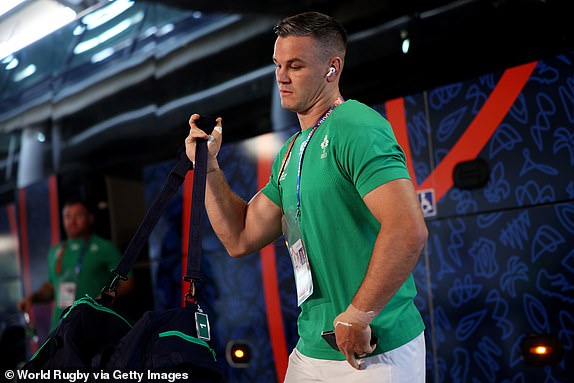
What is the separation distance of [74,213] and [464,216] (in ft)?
9.77

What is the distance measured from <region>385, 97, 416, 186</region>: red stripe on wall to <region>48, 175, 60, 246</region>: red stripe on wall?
9.38 feet

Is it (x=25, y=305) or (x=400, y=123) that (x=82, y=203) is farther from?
(x=400, y=123)

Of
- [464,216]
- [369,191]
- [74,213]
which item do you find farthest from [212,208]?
[74,213]

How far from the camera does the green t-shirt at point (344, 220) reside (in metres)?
1.63

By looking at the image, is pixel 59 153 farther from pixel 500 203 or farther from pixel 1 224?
pixel 500 203

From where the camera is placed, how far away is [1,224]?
577 cm

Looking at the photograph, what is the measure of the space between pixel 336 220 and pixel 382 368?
369 millimetres

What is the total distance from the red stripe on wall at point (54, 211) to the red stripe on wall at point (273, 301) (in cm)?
205

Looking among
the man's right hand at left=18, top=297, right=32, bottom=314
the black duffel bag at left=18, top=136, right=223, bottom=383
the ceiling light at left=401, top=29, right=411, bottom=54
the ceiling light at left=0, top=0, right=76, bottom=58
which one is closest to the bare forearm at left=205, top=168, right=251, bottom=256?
the black duffel bag at left=18, top=136, right=223, bottom=383

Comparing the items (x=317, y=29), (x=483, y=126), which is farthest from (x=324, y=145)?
(x=483, y=126)

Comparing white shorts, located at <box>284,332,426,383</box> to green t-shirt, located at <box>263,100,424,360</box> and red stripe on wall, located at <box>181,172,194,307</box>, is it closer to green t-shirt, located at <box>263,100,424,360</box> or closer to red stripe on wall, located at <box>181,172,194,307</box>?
green t-shirt, located at <box>263,100,424,360</box>

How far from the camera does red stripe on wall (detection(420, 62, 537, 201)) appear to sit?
2.92 m

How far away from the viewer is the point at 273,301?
370 centimetres

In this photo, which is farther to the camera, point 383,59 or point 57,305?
point 57,305
